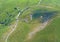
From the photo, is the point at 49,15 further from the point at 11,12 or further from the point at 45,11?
the point at 11,12

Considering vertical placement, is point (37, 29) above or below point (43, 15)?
above

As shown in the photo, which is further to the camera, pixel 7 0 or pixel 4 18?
pixel 7 0

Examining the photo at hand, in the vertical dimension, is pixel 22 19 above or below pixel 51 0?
above

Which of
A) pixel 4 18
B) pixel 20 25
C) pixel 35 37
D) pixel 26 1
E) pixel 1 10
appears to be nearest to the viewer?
pixel 35 37

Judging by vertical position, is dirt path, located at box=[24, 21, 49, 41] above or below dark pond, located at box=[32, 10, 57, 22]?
above

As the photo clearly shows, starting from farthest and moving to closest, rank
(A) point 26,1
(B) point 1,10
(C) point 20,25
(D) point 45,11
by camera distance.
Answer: (A) point 26,1, (B) point 1,10, (D) point 45,11, (C) point 20,25

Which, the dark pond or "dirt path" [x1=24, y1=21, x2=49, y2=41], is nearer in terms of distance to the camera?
"dirt path" [x1=24, y1=21, x2=49, y2=41]

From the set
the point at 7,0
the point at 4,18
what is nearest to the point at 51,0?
the point at 7,0

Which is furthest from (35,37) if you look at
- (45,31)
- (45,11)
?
(45,11)

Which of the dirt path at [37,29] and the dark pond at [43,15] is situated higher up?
the dirt path at [37,29]

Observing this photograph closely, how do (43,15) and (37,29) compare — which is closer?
(37,29)

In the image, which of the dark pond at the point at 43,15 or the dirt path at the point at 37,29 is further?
the dark pond at the point at 43,15
